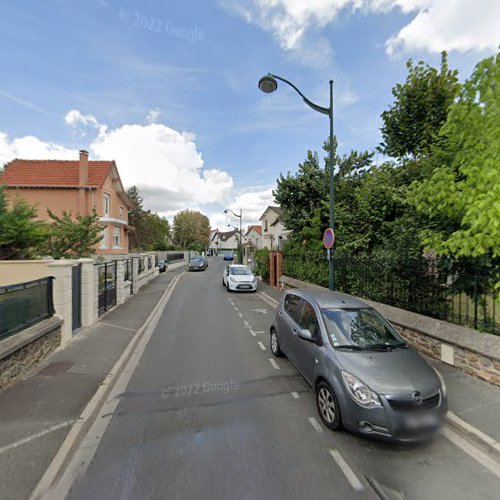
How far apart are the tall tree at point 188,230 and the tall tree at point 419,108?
57973mm

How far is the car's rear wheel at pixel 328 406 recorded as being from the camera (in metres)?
3.57

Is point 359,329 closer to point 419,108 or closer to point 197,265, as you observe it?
point 419,108

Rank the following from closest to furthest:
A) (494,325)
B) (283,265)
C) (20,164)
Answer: (494,325) → (283,265) → (20,164)

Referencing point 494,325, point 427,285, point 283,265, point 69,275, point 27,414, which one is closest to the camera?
point 27,414

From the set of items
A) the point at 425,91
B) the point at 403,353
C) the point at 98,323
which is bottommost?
the point at 98,323

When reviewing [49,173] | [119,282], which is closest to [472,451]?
[119,282]

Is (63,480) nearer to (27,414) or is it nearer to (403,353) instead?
(27,414)

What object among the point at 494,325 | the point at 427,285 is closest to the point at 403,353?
the point at 494,325

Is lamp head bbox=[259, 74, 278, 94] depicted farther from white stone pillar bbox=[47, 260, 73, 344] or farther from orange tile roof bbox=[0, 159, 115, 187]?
orange tile roof bbox=[0, 159, 115, 187]

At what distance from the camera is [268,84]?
312 inches

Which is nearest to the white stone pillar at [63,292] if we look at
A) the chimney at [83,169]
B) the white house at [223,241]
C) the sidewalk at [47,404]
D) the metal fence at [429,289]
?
the sidewalk at [47,404]

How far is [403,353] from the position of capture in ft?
13.1

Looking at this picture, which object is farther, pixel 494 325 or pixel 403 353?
pixel 494 325

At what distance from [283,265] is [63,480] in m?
15.7
